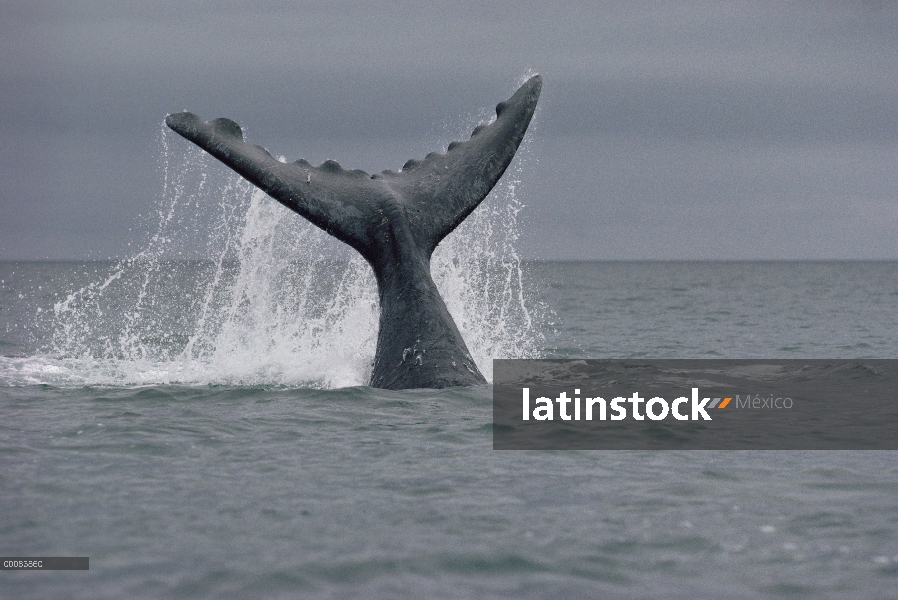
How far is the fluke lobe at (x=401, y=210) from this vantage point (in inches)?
363

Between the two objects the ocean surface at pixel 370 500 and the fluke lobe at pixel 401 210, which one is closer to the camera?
the ocean surface at pixel 370 500

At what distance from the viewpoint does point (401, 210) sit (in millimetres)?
9820

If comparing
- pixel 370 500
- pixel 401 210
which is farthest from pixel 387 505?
pixel 401 210

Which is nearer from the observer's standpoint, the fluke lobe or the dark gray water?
the dark gray water

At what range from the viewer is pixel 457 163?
10320 mm

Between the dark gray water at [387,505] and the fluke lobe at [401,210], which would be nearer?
the dark gray water at [387,505]

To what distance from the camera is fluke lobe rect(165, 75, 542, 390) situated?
9.22 metres

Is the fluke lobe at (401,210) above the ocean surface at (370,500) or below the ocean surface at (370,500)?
above

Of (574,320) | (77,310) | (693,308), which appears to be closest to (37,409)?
(574,320)

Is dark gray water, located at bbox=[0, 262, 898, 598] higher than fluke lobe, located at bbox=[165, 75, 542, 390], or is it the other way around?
fluke lobe, located at bbox=[165, 75, 542, 390]

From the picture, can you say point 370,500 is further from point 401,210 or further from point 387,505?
point 401,210

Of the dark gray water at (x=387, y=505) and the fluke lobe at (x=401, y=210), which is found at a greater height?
the fluke lobe at (x=401, y=210)

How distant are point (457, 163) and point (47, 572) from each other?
6.19m

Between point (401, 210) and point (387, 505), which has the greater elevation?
point (401, 210)
